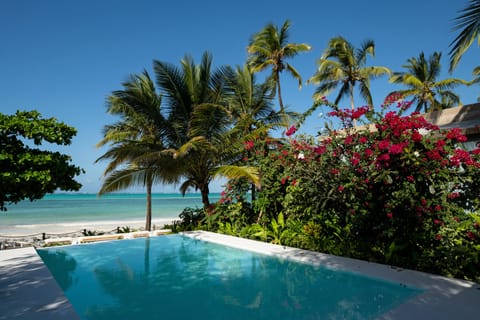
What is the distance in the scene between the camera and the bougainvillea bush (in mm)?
4617

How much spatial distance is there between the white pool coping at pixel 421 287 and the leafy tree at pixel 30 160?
437 centimetres

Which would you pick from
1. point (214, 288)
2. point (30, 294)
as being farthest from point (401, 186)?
point (30, 294)

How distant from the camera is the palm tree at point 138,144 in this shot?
8873 millimetres

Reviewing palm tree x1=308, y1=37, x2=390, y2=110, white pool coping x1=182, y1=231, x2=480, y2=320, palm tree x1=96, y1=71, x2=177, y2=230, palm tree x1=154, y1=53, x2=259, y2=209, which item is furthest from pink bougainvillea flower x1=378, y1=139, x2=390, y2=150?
palm tree x1=308, y1=37, x2=390, y2=110

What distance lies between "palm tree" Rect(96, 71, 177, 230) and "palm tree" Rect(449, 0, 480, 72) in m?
7.35

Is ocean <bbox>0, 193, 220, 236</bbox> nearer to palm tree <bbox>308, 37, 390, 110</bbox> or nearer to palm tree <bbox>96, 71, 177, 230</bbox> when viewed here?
palm tree <bbox>96, 71, 177, 230</bbox>

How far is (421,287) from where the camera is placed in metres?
4.05

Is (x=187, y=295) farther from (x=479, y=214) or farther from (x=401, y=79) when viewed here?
(x=401, y=79)

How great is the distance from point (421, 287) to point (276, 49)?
12.8m

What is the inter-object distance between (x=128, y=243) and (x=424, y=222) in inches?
292

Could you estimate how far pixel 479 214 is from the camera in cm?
476

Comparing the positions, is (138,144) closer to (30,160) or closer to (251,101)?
(251,101)

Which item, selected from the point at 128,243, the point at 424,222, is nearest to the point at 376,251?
the point at 424,222

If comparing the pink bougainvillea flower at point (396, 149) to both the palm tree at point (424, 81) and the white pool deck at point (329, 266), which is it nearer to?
the white pool deck at point (329, 266)
